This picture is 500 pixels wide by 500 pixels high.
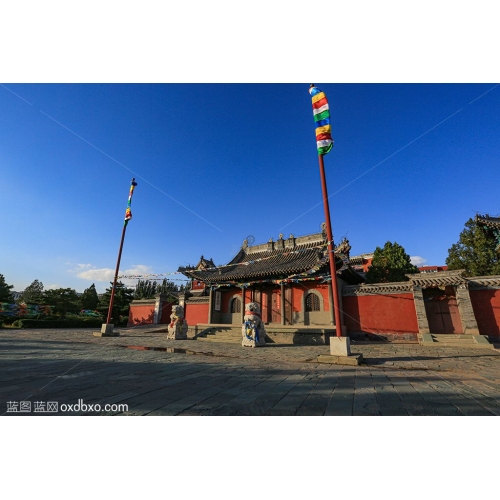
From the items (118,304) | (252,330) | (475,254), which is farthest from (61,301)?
(475,254)

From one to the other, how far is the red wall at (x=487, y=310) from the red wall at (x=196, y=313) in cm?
1552

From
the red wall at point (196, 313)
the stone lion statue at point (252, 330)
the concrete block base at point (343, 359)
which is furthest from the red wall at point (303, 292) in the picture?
the red wall at point (196, 313)

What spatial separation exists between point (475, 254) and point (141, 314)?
92.2ft

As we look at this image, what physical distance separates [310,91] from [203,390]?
8.31 meters

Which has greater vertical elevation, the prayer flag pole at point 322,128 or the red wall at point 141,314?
the prayer flag pole at point 322,128

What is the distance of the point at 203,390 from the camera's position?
331cm

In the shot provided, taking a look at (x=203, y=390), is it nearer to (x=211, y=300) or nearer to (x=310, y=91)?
(x=310, y=91)

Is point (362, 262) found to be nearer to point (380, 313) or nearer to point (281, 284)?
point (380, 313)

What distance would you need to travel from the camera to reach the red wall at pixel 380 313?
12133 mm

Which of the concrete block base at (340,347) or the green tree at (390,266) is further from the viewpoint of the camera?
the green tree at (390,266)

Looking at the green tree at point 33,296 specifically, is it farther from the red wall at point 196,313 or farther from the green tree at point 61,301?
the red wall at point 196,313

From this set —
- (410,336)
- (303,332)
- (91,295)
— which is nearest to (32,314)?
(91,295)

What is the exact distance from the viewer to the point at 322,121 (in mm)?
7367

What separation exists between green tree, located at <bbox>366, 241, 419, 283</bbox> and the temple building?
94.9 inches
